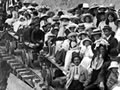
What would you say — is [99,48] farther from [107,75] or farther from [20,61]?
[20,61]

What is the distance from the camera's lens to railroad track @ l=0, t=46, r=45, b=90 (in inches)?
412

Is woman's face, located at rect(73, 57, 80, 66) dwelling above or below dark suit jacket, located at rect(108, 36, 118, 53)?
below

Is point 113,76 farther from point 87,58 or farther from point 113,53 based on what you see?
point 87,58

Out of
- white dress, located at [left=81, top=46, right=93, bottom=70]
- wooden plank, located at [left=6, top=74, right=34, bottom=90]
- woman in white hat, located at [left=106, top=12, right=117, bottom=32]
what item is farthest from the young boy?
wooden plank, located at [left=6, top=74, right=34, bottom=90]

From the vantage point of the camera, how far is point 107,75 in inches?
292

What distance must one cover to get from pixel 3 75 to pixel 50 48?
13.7 ft

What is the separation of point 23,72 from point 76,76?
3.85 m

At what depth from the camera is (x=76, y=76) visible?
26.5ft

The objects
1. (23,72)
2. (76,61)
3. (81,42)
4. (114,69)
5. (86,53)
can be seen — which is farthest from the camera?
(23,72)

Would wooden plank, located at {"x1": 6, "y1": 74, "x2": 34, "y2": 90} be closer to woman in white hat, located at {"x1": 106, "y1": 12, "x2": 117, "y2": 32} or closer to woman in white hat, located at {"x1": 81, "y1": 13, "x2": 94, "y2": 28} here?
woman in white hat, located at {"x1": 81, "y1": 13, "x2": 94, "y2": 28}

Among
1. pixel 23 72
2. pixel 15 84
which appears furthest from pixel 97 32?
pixel 15 84

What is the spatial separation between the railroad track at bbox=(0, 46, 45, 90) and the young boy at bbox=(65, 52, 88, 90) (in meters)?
1.87

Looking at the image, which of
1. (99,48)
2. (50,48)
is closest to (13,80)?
(50,48)

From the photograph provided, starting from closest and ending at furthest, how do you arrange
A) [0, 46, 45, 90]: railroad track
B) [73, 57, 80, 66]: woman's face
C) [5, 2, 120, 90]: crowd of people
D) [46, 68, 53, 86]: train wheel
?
[5, 2, 120, 90]: crowd of people → [73, 57, 80, 66]: woman's face → [46, 68, 53, 86]: train wheel → [0, 46, 45, 90]: railroad track
